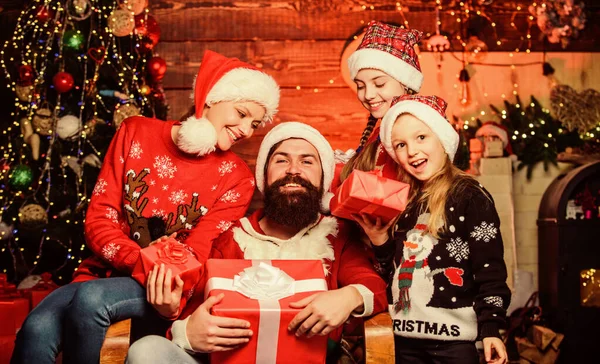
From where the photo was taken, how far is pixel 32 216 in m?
3.97

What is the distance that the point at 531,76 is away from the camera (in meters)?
4.97

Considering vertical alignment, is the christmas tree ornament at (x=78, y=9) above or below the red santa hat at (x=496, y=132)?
above

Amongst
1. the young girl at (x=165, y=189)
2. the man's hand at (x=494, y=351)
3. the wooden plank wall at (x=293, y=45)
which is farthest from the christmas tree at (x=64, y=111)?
the man's hand at (x=494, y=351)

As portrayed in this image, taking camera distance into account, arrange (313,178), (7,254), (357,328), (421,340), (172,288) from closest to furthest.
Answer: (172,288) < (421,340) < (357,328) < (313,178) < (7,254)

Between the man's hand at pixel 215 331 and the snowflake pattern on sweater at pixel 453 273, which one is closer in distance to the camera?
the man's hand at pixel 215 331

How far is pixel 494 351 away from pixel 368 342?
0.43m

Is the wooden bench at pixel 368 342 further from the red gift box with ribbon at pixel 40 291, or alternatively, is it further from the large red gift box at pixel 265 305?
the red gift box with ribbon at pixel 40 291

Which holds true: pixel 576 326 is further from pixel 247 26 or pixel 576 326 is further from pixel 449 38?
pixel 247 26

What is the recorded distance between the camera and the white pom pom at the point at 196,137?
2750 mm

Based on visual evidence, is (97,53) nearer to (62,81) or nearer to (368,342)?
(62,81)

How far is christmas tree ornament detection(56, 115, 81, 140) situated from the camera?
407 centimetres

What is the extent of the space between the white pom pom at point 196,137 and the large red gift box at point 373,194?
0.73m

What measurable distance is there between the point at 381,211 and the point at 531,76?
124 inches

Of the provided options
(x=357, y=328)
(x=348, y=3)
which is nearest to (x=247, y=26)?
(x=348, y=3)
